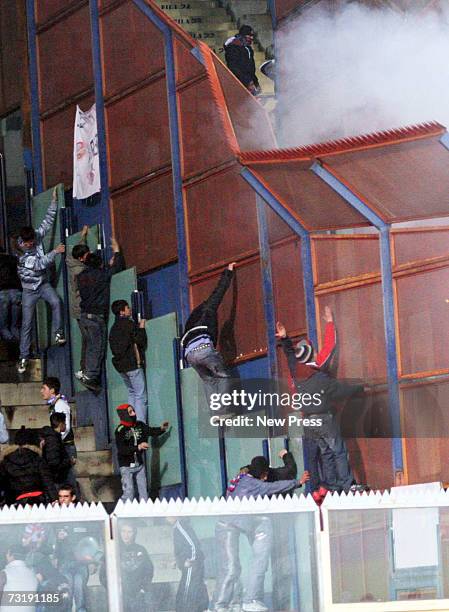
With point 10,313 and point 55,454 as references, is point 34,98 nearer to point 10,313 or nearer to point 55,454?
point 10,313

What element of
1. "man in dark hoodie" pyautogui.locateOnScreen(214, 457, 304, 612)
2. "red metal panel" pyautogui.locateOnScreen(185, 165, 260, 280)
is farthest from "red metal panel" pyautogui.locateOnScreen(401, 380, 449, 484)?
"man in dark hoodie" pyautogui.locateOnScreen(214, 457, 304, 612)

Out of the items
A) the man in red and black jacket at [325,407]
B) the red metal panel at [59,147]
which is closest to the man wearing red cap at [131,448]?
the man in red and black jacket at [325,407]

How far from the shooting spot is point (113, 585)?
10883mm

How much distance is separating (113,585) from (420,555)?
2.22 meters

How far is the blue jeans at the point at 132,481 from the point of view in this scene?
13.5 meters

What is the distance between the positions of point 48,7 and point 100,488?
4.99m

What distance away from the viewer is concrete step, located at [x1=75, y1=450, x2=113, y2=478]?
14.4 metres

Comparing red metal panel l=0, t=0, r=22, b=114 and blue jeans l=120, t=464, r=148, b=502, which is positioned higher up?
red metal panel l=0, t=0, r=22, b=114

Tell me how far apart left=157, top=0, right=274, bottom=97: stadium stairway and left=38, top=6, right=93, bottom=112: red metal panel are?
120 centimetres

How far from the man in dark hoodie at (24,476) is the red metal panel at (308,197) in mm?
3105

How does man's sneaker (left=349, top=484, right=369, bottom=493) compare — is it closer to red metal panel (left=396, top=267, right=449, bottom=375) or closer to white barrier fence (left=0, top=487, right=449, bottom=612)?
red metal panel (left=396, top=267, right=449, bottom=375)

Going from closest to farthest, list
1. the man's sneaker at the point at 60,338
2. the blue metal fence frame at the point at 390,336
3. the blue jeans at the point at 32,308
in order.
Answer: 1. the blue metal fence frame at the point at 390,336
2. the blue jeans at the point at 32,308
3. the man's sneaker at the point at 60,338

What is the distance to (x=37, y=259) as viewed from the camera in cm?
1502

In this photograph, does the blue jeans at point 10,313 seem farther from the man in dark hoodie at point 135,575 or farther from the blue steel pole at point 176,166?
the man in dark hoodie at point 135,575
